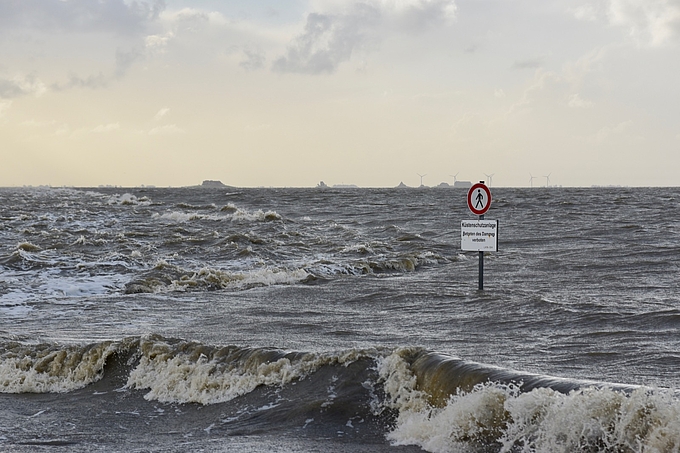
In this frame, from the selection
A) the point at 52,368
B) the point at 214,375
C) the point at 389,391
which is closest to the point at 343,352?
the point at 389,391

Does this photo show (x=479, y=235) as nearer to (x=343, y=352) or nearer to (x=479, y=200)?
(x=479, y=200)

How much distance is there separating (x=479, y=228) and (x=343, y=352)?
6817 mm

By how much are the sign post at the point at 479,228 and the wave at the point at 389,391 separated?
654 centimetres

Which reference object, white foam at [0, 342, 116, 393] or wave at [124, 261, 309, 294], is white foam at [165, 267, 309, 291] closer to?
wave at [124, 261, 309, 294]

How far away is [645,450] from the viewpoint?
4379 millimetres

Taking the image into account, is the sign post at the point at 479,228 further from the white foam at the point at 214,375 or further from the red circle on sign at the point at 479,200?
the white foam at the point at 214,375

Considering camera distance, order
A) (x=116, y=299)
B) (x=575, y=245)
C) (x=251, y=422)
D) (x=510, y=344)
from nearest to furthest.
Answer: (x=251, y=422), (x=510, y=344), (x=116, y=299), (x=575, y=245)

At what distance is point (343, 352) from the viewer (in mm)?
6926

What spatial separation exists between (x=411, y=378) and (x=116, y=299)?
7.95 meters

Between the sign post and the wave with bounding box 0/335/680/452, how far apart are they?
6.54 metres

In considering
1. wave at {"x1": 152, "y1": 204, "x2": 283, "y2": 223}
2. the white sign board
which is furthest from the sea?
wave at {"x1": 152, "y1": 204, "x2": 283, "y2": 223}

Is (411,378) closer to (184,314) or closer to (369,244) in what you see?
(184,314)

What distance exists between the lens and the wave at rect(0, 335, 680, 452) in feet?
15.3

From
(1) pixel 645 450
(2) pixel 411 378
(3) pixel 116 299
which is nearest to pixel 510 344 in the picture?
(2) pixel 411 378
